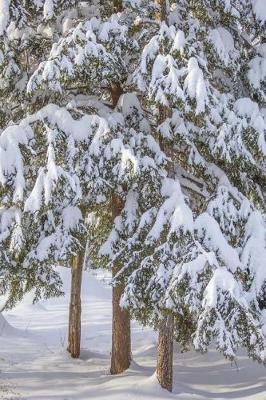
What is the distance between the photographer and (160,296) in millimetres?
7754

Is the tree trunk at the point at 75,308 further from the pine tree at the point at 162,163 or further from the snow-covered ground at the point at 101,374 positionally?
the pine tree at the point at 162,163

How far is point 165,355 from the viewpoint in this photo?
349 inches

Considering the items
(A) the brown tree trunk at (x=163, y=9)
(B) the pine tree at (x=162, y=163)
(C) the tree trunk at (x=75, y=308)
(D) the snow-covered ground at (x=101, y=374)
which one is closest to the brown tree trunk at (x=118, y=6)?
(B) the pine tree at (x=162, y=163)

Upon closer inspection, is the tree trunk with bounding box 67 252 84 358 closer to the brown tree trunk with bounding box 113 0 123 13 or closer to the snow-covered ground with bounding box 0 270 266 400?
the snow-covered ground with bounding box 0 270 266 400

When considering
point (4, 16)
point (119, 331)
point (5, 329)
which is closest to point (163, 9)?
point (4, 16)

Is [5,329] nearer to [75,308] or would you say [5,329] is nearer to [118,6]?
[75,308]

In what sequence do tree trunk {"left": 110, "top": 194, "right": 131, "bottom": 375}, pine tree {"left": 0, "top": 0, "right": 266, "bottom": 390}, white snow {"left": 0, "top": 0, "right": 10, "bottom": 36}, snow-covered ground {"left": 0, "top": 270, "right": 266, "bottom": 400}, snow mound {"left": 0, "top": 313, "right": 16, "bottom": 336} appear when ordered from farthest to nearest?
snow mound {"left": 0, "top": 313, "right": 16, "bottom": 336}, tree trunk {"left": 110, "top": 194, "right": 131, "bottom": 375}, snow-covered ground {"left": 0, "top": 270, "right": 266, "bottom": 400}, white snow {"left": 0, "top": 0, "right": 10, "bottom": 36}, pine tree {"left": 0, "top": 0, "right": 266, "bottom": 390}

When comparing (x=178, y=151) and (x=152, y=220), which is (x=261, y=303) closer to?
(x=152, y=220)

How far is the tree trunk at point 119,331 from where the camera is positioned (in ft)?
31.0

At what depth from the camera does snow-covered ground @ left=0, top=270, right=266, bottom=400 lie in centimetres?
903

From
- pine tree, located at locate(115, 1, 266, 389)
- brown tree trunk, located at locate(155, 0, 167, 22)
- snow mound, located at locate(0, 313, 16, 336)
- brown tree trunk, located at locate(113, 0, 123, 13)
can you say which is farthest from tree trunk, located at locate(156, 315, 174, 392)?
snow mound, located at locate(0, 313, 16, 336)

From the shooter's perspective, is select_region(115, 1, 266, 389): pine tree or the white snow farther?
the white snow

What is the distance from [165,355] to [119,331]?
1.24 m

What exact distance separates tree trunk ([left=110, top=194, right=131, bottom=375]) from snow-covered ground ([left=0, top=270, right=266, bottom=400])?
0.23 meters
